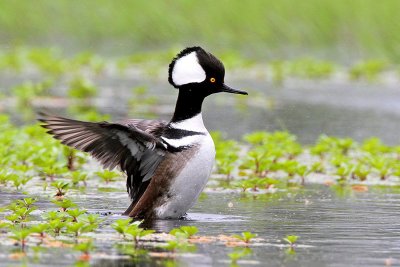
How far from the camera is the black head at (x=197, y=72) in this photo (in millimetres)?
Result: 8578

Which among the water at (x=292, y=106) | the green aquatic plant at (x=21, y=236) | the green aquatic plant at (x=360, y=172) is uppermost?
the water at (x=292, y=106)

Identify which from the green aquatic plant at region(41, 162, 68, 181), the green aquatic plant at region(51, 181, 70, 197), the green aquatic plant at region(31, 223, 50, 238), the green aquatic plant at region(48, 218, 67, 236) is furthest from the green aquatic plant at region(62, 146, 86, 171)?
the green aquatic plant at region(31, 223, 50, 238)

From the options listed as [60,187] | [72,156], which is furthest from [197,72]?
[72,156]

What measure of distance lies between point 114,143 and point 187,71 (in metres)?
0.82

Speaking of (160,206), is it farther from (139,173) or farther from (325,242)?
(325,242)

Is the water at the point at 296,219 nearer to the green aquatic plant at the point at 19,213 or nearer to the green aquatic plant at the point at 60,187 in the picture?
the green aquatic plant at the point at 60,187

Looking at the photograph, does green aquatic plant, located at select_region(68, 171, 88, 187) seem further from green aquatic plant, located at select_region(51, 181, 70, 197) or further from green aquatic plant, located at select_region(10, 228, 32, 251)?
green aquatic plant, located at select_region(10, 228, 32, 251)

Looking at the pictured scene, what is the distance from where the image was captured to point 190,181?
8430 mm

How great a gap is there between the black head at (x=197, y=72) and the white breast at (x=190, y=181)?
1.52 ft

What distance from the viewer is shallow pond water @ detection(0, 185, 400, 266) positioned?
269 inches

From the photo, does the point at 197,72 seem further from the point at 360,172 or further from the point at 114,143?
the point at 360,172

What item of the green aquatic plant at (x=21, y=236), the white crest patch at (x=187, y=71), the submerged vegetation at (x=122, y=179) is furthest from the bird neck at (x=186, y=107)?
the green aquatic plant at (x=21, y=236)

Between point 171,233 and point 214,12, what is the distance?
17529mm

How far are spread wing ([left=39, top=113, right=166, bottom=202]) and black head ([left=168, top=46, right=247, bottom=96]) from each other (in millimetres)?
556
